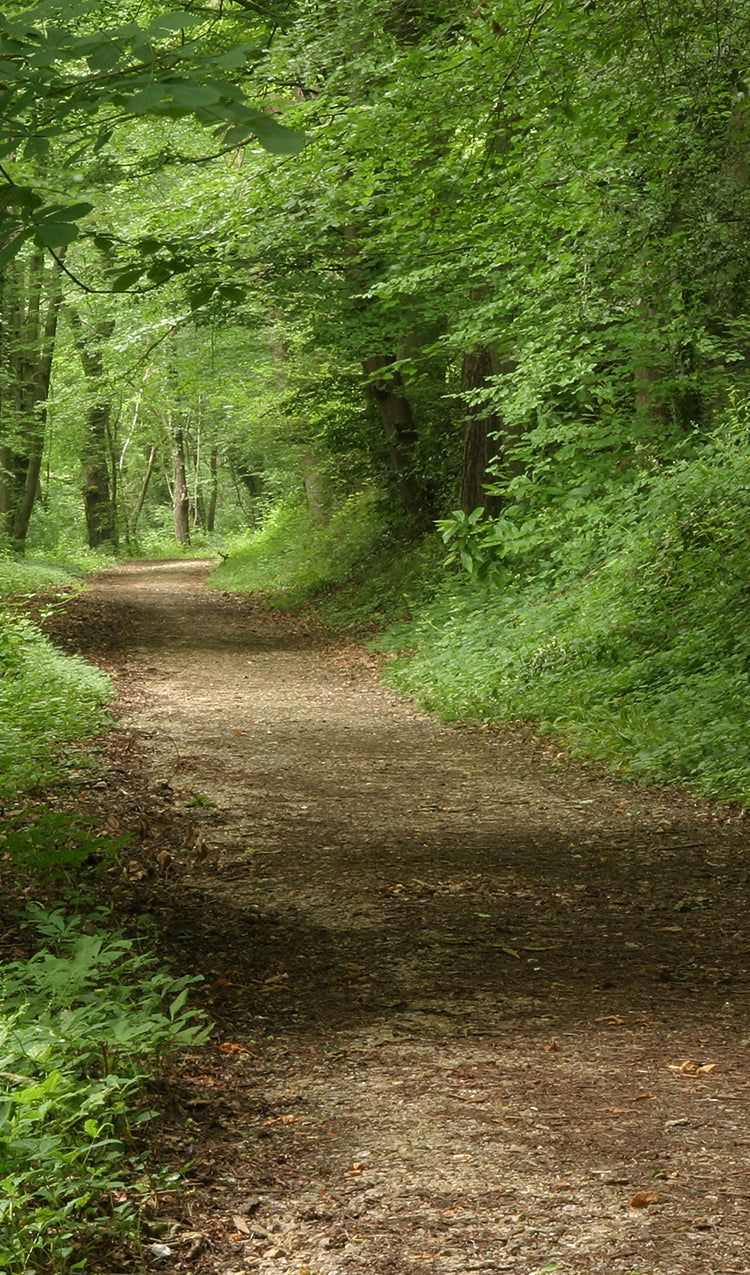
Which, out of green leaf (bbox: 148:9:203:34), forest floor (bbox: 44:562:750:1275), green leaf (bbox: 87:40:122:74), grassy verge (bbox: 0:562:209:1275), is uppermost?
green leaf (bbox: 148:9:203:34)

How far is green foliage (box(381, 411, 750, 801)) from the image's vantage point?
820 cm

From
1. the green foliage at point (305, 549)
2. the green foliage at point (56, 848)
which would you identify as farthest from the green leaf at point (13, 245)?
the green foliage at point (305, 549)

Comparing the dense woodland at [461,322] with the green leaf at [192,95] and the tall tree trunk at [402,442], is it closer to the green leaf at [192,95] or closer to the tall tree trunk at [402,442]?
the green leaf at [192,95]

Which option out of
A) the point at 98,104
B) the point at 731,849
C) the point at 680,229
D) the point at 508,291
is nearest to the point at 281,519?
the point at 508,291

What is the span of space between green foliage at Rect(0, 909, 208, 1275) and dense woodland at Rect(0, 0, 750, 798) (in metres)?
2.16

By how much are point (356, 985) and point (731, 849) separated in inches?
113

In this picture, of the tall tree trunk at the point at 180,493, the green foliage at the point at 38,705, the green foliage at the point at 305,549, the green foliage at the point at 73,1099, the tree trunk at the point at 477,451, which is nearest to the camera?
the green foliage at the point at 73,1099

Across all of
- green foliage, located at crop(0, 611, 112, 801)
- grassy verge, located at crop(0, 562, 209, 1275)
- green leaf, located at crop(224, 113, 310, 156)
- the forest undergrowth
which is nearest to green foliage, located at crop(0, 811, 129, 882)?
grassy verge, located at crop(0, 562, 209, 1275)

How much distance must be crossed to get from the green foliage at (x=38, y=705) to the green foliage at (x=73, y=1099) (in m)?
2.89

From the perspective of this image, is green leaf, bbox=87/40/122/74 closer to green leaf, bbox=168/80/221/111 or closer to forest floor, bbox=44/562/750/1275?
green leaf, bbox=168/80/221/111

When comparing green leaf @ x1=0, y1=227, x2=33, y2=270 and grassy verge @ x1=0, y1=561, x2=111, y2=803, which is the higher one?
green leaf @ x1=0, y1=227, x2=33, y2=270

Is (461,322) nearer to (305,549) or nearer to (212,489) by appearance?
(305,549)

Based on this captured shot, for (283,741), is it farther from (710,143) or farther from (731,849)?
(710,143)

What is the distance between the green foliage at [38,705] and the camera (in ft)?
22.9
